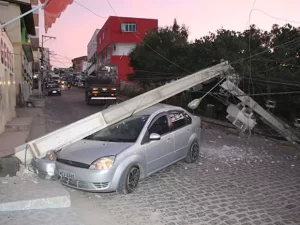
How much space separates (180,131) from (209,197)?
2.10 metres

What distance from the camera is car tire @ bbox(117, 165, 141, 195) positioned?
5781mm

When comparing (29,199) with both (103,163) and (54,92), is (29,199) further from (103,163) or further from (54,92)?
(54,92)

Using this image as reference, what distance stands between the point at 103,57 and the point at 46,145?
54.4 metres

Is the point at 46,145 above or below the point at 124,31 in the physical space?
below

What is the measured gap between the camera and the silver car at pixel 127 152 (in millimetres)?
5586

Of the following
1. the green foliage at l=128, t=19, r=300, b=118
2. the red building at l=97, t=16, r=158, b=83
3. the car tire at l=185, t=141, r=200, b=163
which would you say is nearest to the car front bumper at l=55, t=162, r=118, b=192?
the car tire at l=185, t=141, r=200, b=163

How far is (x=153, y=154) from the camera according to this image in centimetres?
650

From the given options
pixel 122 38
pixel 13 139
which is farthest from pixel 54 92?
pixel 13 139

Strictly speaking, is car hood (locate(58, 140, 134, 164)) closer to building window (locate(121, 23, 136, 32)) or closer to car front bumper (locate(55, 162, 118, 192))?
car front bumper (locate(55, 162, 118, 192))

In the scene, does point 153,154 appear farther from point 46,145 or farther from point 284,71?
point 284,71

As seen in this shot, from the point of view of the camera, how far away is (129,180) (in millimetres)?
5914

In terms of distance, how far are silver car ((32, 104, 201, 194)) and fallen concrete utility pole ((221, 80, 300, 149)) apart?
2694 millimetres

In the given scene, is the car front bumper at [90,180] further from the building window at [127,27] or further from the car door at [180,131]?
the building window at [127,27]

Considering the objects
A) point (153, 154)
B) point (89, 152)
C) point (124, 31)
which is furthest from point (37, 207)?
point (124, 31)
